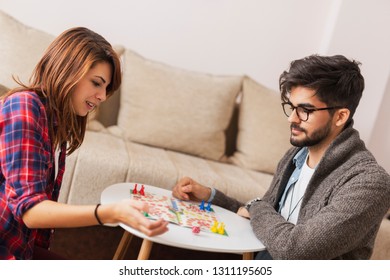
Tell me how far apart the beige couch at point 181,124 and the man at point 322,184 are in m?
0.75

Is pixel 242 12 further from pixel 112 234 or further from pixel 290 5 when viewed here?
pixel 112 234

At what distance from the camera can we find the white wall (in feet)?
9.86

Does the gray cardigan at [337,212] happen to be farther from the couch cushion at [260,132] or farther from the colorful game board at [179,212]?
the couch cushion at [260,132]

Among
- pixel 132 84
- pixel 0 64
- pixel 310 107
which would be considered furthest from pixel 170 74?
pixel 310 107

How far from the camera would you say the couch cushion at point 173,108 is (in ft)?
9.09

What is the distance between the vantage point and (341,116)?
157 centimetres

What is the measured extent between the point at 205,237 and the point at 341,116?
1.91ft

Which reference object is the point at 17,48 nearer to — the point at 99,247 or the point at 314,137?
the point at 99,247

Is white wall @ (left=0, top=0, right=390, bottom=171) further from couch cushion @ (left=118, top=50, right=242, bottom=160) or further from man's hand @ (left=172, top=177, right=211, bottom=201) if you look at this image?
man's hand @ (left=172, top=177, right=211, bottom=201)

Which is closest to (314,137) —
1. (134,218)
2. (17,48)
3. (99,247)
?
(134,218)

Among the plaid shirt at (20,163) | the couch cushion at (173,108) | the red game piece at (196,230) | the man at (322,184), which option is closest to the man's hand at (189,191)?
the man at (322,184)

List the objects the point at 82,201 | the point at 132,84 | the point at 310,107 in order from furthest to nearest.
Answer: the point at 132,84, the point at 82,201, the point at 310,107
